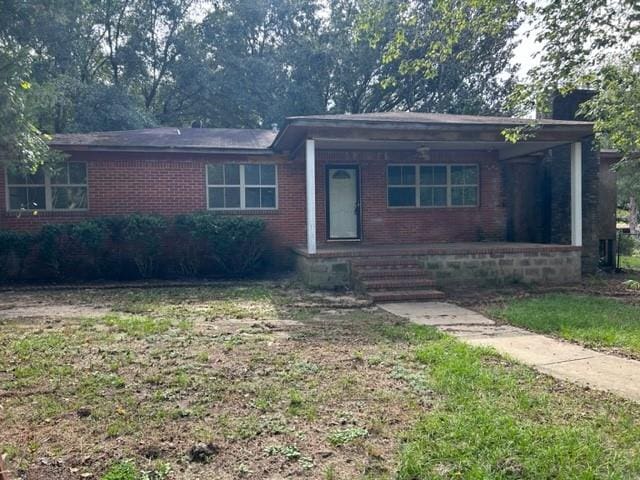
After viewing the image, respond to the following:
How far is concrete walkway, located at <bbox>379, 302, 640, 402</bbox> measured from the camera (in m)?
3.96

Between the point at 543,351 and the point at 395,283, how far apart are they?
3.72m

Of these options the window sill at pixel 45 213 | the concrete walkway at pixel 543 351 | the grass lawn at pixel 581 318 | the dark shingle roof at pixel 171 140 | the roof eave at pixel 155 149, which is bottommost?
the concrete walkway at pixel 543 351

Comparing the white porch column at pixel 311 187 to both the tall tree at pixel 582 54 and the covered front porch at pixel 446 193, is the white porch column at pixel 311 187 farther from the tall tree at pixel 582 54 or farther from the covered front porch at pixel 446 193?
the tall tree at pixel 582 54

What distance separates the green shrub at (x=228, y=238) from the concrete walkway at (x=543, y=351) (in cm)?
443

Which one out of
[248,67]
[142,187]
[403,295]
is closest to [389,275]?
[403,295]

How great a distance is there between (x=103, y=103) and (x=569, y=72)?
1753cm

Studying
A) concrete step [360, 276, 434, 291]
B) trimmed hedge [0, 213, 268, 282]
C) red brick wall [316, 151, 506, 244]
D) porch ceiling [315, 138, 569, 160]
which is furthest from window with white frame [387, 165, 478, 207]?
concrete step [360, 276, 434, 291]

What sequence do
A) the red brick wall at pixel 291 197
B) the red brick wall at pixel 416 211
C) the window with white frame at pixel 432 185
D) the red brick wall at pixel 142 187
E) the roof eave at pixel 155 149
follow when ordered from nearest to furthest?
the roof eave at pixel 155 149
the red brick wall at pixel 142 187
the red brick wall at pixel 291 197
the red brick wall at pixel 416 211
the window with white frame at pixel 432 185

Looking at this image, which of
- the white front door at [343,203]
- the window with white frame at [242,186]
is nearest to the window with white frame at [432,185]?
the white front door at [343,203]

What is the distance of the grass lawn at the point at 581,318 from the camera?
526cm

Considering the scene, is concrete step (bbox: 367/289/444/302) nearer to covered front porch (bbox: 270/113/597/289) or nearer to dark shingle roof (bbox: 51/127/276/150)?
covered front porch (bbox: 270/113/597/289)

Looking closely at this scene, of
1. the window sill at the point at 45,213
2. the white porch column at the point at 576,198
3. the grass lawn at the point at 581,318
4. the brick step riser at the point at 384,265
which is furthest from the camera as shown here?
the window sill at the point at 45,213

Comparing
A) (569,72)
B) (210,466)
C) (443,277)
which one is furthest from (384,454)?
(443,277)

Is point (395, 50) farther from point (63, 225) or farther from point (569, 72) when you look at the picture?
point (63, 225)
